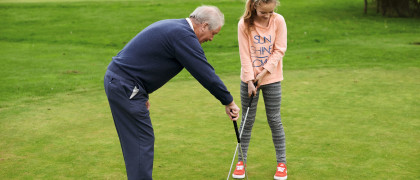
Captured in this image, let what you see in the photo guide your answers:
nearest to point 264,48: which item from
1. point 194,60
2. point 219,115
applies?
point 194,60

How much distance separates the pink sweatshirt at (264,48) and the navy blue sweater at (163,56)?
1.02m

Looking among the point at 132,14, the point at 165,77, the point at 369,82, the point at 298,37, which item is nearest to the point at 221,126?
the point at 165,77

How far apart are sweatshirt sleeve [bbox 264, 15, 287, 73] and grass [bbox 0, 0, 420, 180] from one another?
1.04 metres

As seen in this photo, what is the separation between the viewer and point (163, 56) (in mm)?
3566

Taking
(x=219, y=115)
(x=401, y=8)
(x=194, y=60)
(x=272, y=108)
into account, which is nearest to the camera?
(x=194, y=60)

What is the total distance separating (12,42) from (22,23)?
2.95 m

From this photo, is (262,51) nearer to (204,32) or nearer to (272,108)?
(272,108)

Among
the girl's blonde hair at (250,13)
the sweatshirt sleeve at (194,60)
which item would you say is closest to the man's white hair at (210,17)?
the sweatshirt sleeve at (194,60)

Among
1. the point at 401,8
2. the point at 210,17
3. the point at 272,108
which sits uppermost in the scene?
the point at 210,17

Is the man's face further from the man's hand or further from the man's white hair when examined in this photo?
the man's hand

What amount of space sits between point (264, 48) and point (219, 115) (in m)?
2.52

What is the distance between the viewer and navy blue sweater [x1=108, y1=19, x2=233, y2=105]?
3.49m

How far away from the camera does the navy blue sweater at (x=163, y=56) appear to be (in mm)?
3494

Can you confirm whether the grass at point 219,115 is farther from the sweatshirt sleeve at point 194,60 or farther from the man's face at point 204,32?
the man's face at point 204,32
